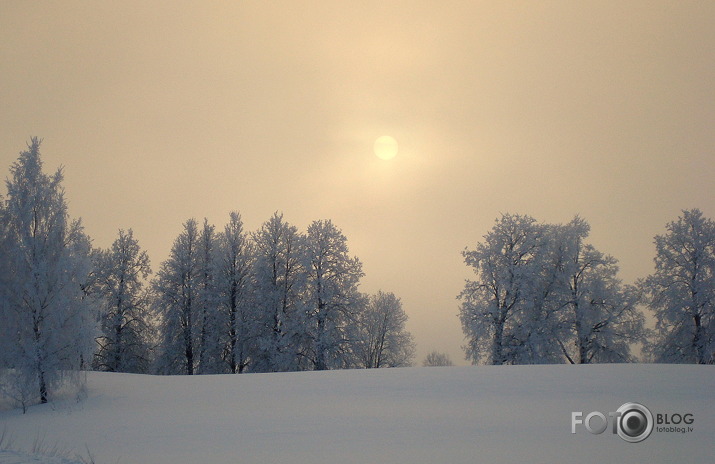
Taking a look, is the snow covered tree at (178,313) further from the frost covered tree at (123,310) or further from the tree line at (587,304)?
the tree line at (587,304)

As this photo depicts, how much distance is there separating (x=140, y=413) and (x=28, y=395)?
6.37 meters

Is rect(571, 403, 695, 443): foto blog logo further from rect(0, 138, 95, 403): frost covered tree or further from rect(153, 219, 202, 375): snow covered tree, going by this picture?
rect(153, 219, 202, 375): snow covered tree

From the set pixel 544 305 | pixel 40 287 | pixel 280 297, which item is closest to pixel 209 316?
pixel 280 297

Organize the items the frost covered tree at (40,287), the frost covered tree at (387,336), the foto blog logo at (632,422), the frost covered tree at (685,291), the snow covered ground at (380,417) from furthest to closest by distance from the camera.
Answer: the frost covered tree at (387,336) < the frost covered tree at (685,291) < the frost covered tree at (40,287) < the foto blog logo at (632,422) < the snow covered ground at (380,417)

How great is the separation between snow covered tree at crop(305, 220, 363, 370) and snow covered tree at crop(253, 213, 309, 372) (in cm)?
69

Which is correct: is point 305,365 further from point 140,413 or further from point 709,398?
point 709,398

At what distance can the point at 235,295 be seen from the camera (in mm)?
37875

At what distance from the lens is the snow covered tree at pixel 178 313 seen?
1435 inches

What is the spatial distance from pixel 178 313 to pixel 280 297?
7.68 meters

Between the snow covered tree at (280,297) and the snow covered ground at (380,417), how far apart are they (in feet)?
39.2

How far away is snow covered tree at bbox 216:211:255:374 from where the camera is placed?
117 feet

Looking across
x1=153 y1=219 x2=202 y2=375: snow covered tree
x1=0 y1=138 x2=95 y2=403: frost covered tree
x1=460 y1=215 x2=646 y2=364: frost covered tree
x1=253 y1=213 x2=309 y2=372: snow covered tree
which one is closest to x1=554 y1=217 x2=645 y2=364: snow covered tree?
x1=460 y1=215 x2=646 y2=364: frost covered tree

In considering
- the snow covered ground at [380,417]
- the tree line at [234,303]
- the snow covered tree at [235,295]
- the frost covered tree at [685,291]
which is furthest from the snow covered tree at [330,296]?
the frost covered tree at [685,291]

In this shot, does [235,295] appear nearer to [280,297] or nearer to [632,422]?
[280,297]
